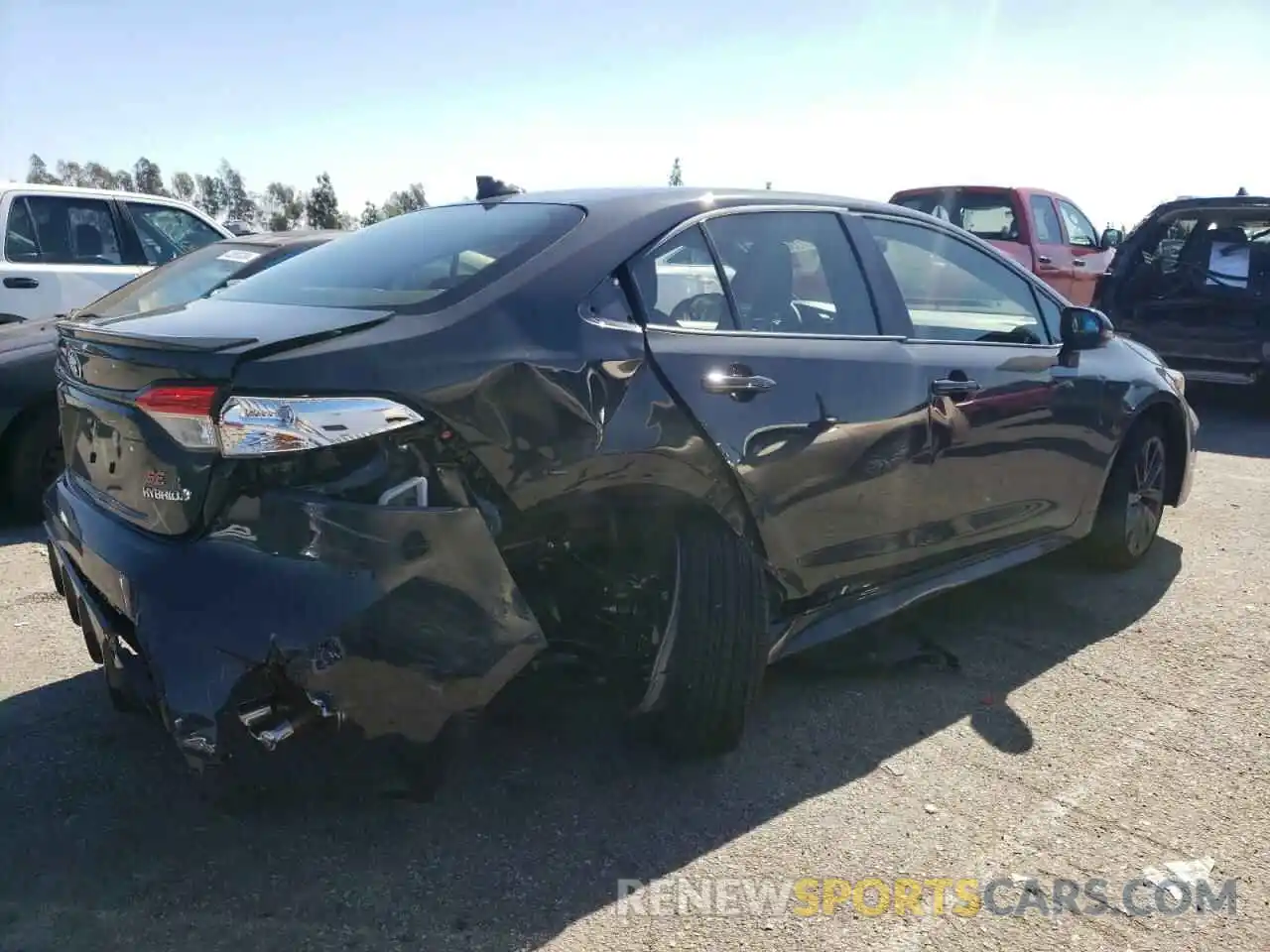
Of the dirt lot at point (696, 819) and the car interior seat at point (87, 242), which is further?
the car interior seat at point (87, 242)

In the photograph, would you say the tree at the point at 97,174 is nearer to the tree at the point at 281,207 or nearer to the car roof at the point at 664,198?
the tree at the point at 281,207

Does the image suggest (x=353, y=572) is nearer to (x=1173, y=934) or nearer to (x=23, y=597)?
(x=1173, y=934)

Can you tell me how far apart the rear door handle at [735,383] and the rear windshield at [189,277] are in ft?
11.9

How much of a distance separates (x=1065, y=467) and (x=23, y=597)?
165 inches

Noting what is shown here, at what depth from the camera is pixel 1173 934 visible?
2297 mm

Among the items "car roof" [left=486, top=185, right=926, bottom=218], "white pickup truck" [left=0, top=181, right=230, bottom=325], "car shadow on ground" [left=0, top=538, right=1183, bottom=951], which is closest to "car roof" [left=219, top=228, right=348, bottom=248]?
"white pickup truck" [left=0, top=181, right=230, bottom=325]

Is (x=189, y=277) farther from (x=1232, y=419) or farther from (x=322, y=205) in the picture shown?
(x=322, y=205)

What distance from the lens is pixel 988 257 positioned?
13.2 feet

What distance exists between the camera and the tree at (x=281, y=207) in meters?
55.0

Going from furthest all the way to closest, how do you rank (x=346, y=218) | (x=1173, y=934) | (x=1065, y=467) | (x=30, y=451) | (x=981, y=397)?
(x=346, y=218), (x=30, y=451), (x=1065, y=467), (x=981, y=397), (x=1173, y=934)

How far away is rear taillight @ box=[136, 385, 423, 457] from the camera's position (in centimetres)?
215

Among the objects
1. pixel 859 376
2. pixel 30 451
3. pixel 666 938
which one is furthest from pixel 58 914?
pixel 30 451

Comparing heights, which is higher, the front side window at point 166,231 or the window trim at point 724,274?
the window trim at point 724,274

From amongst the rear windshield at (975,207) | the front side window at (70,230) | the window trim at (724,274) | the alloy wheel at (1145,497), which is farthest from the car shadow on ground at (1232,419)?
the front side window at (70,230)
